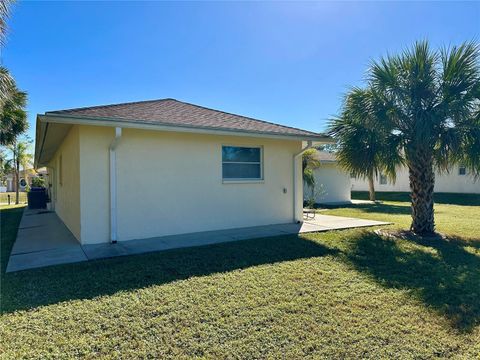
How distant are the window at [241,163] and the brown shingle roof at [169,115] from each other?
821mm

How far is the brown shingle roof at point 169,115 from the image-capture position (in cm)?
693

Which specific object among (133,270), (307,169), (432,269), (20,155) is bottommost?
(432,269)

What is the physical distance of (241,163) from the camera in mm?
9250

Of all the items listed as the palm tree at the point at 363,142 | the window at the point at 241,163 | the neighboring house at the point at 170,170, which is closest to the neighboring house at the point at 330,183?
the neighboring house at the point at 170,170

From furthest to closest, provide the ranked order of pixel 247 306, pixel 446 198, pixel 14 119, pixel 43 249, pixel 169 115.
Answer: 1. pixel 446 198
2. pixel 14 119
3. pixel 169 115
4. pixel 43 249
5. pixel 247 306

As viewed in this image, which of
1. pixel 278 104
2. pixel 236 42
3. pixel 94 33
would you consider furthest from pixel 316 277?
pixel 278 104

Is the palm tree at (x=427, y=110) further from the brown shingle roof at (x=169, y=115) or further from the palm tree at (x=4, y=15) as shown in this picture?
the palm tree at (x=4, y=15)

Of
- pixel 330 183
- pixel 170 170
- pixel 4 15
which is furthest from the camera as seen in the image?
pixel 330 183

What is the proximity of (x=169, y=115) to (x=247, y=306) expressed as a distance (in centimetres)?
605

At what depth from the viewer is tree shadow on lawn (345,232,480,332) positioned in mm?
4039

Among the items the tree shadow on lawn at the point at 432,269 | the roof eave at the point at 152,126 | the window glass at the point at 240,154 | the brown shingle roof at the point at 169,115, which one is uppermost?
the brown shingle roof at the point at 169,115

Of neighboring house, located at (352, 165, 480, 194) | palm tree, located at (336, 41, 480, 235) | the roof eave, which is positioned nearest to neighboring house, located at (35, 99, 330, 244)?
the roof eave

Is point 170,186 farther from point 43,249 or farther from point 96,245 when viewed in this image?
point 43,249

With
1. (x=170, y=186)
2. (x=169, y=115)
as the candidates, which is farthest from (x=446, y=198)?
(x=169, y=115)
